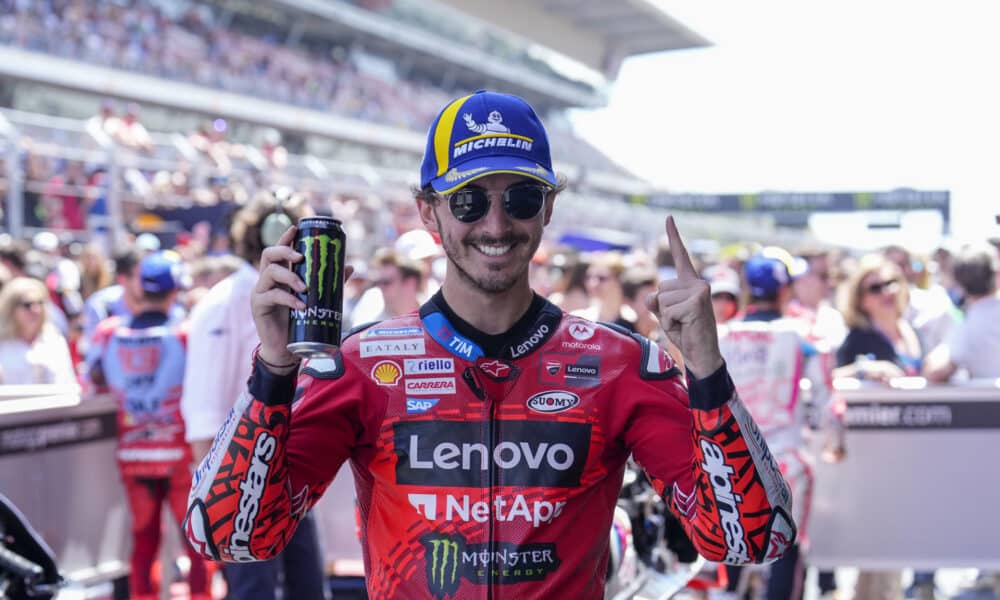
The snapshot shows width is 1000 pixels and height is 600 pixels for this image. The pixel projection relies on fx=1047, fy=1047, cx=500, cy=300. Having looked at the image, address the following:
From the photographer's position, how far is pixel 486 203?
7.11ft

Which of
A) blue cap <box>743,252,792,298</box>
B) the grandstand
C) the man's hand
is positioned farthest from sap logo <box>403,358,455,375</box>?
the grandstand

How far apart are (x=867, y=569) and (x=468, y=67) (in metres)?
43.1

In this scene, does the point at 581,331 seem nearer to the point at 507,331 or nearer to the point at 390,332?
the point at 507,331

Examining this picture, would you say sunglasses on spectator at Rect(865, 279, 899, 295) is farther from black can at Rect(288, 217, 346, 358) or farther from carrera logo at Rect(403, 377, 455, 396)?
black can at Rect(288, 217, 346, 358)

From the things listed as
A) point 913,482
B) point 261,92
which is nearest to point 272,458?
point 913,482

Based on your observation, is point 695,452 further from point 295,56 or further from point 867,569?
point 295,56

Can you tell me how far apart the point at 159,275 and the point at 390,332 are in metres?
3.62

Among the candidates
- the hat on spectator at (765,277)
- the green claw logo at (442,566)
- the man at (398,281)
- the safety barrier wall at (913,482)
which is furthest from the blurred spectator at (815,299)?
the green claw logo at (442,566)

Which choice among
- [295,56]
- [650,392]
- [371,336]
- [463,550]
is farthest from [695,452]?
[295,56]

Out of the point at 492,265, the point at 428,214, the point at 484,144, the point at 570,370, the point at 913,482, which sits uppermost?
the point at 484,144

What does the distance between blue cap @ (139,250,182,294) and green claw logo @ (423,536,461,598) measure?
152 inches

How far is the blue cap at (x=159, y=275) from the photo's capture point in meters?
5.57

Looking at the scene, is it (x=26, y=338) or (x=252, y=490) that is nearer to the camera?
Answer: (x=252, y=490)

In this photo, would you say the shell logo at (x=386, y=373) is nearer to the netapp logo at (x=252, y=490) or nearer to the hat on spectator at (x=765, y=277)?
the netapp logo at (x=252, y=490)
